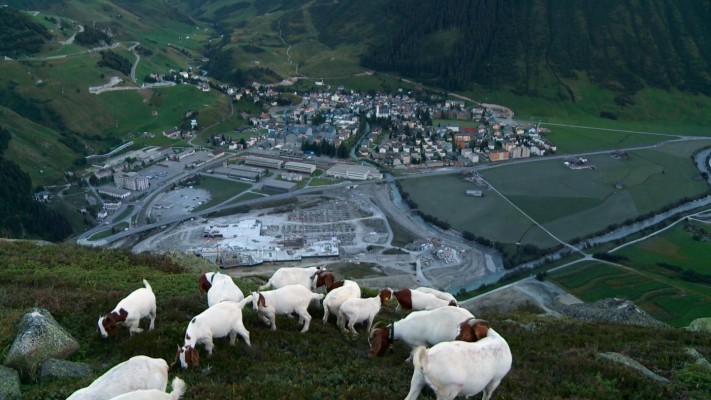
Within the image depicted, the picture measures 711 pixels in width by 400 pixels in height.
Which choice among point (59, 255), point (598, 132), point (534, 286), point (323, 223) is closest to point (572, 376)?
point (59, 255)

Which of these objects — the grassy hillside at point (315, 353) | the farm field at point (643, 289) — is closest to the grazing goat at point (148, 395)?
the grassy hillside at point (315, 353)

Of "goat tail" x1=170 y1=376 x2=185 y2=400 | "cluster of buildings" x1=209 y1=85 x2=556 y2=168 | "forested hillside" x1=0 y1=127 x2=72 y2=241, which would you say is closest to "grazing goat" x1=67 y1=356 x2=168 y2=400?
"goat tail" x1=170 y1=376 x2=185 y2=400

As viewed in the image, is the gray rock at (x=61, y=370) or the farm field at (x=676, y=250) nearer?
the gray rock at (x=61, y=370)

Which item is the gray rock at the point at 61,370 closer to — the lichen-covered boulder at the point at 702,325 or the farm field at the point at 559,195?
the lichen-covered boulder at the point at 702,325

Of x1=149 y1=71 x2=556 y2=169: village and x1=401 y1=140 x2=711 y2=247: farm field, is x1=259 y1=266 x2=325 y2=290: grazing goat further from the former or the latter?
x1=149 y1=71 x2=556 y2=169: village

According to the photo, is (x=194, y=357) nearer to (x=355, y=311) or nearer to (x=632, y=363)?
(x=355, y=311)
